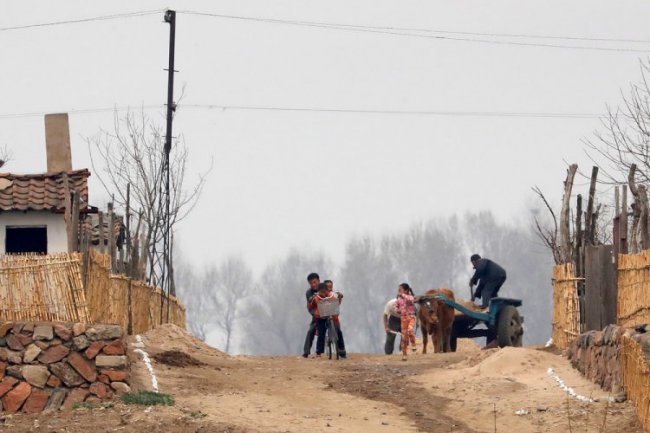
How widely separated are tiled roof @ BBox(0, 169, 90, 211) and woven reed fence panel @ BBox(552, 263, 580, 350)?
10.1 meters

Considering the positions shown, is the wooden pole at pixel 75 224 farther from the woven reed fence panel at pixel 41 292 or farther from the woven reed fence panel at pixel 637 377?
the woven reed fence panel at pixel 637 377

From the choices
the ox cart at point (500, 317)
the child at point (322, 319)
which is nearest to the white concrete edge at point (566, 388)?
the ox cart at point (500, 317)

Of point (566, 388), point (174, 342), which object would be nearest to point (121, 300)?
point (174, 342)

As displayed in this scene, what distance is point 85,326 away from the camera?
56.7 ft

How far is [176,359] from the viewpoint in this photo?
21.4 metres

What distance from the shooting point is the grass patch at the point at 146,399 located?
1669cm

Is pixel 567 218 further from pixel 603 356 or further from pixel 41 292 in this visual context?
pixel 41 292

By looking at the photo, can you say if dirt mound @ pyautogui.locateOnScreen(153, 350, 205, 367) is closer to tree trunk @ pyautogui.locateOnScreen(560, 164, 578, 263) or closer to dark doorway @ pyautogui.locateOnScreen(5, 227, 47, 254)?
tree trunk @ pyautogui.locateOnScreen(560, 164, 578, 263)

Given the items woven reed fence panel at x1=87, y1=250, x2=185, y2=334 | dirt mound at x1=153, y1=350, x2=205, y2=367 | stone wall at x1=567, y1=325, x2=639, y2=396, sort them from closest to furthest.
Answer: stone wall at x1=567, y1=325, x2=639, y2=396
woven reed fence panel at x1=87, y1=250, x2=185, y2=334
dirt mound at x1=153, y1=350, x2=205, y2=367

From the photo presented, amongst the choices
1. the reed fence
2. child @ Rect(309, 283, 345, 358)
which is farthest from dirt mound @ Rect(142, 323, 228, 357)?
the reed fence

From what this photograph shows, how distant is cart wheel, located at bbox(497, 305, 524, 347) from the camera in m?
25.9

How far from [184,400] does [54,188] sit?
1132 centimetres

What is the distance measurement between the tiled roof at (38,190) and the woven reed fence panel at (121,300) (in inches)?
101

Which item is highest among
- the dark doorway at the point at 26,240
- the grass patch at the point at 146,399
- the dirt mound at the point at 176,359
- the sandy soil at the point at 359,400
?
the dark doorway at the point at 26,240
